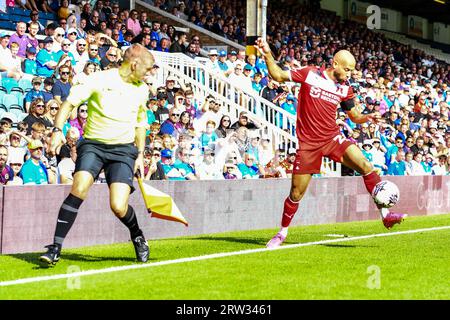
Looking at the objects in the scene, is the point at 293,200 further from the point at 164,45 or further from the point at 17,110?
the point at 164,45

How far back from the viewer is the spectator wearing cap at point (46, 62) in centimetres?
1784

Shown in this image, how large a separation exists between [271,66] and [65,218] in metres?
3.36

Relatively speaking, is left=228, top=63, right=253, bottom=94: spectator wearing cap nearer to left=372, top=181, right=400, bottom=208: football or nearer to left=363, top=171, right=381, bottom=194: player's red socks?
left=363, top=171, right=381, bottom=194: player's red socks

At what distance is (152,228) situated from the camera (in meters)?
14.5

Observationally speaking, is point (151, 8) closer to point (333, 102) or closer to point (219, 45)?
point (219, 45)

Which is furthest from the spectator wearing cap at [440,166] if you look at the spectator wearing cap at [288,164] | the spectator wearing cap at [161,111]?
the spectator wearing cap at [161,111]

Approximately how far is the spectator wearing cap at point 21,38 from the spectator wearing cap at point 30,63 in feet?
0.57

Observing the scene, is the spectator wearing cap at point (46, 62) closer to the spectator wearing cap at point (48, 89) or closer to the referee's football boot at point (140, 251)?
the spectator wearing cap at point (48, 89)

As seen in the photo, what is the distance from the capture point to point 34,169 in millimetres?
13438

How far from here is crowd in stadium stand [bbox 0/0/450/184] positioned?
15234 millimetres

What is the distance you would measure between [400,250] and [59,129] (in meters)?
4.82

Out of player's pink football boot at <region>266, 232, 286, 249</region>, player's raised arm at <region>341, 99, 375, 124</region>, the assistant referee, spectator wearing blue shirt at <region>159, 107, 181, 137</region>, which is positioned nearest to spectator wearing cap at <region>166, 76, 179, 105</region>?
spectator wearing blue shirt at <region>159, 107, 181, 137</region>
